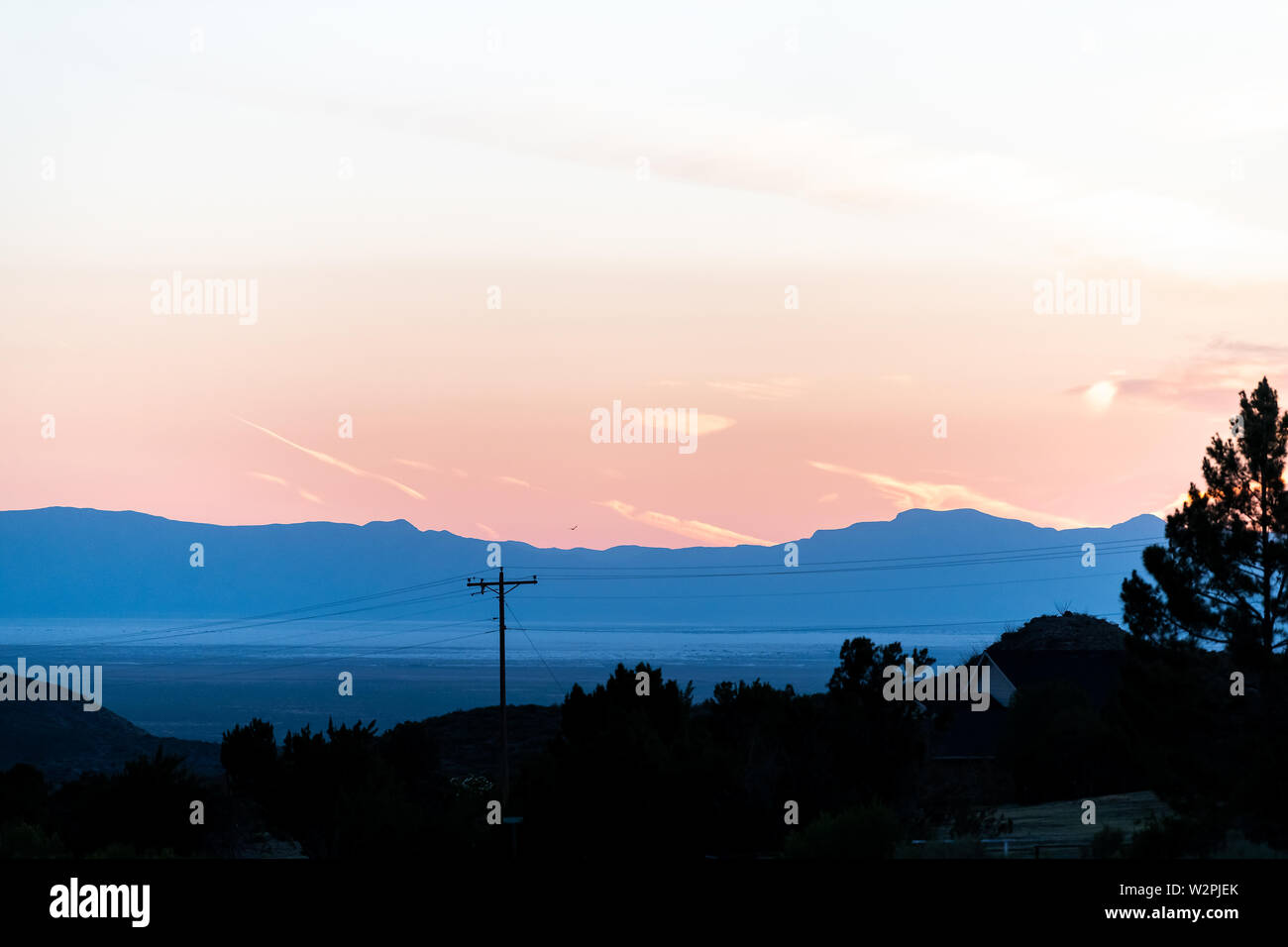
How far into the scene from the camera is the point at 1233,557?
3238cm

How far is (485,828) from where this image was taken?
40469mm

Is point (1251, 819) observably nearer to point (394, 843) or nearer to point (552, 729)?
point (394, 843)

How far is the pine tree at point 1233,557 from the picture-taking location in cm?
3197

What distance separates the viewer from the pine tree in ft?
105

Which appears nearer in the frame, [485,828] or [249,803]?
[485,828]

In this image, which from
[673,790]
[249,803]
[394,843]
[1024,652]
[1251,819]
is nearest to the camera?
[1251,819]

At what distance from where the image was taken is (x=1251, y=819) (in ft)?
101

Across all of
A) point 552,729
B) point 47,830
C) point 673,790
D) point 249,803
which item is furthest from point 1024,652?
point 47,830
